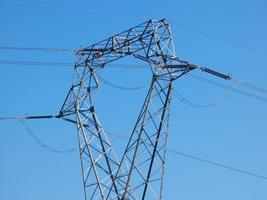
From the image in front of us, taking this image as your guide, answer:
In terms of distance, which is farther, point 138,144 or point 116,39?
point 116,39

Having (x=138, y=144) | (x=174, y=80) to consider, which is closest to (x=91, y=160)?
(x=138, y=144)

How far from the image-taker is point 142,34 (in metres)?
43.5

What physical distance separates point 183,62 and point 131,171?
23.8 ft

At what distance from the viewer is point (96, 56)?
151 ft

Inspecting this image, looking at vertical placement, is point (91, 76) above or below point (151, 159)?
above

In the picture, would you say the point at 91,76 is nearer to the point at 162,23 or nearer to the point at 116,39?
the point at 116,39

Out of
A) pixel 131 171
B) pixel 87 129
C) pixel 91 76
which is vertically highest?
pixel 91 76

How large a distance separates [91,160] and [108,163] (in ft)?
3.75

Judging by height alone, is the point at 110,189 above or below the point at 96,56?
below

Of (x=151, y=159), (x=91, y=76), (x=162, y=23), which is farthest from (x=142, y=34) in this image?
(x=151, y=159)

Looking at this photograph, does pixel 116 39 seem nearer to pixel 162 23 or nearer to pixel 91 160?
pixel 162 23

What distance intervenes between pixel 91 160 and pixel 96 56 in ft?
22.4

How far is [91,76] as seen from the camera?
152 feet

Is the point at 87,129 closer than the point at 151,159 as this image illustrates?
No
